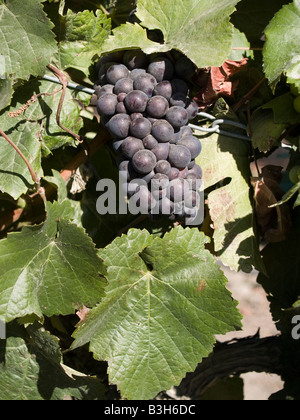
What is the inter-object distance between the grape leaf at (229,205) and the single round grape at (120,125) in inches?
8.9

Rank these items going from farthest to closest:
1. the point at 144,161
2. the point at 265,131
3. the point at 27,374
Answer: the point at 27,374, the point at 265,131, the point at 144,161

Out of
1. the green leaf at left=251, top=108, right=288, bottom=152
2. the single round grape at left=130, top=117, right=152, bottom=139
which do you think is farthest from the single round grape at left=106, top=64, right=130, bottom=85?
the green leaf at left=251, top=108, right=288, bottom=152

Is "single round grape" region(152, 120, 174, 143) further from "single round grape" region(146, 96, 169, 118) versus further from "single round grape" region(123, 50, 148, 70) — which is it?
"single round grape" region(123, 50, 148, 70)

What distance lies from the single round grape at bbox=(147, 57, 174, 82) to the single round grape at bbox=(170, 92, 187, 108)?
0.04 m

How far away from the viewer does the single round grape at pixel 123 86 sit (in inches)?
44.9

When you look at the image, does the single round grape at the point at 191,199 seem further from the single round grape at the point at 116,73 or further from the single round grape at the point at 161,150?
the single round grape at the point at 116,73

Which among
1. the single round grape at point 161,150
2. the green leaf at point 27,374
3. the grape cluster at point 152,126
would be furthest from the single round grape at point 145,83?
the green leaf at point 27,374

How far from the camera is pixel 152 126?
114 centimetres

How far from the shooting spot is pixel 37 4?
113 cm

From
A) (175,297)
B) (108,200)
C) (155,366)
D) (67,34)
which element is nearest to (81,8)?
(67,34)

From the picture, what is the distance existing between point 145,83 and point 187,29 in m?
0.16

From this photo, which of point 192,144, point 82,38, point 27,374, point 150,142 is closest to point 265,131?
point 192,144

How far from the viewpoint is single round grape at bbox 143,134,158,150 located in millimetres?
1127

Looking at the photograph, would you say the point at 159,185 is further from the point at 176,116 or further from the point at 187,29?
the point at 187,29
